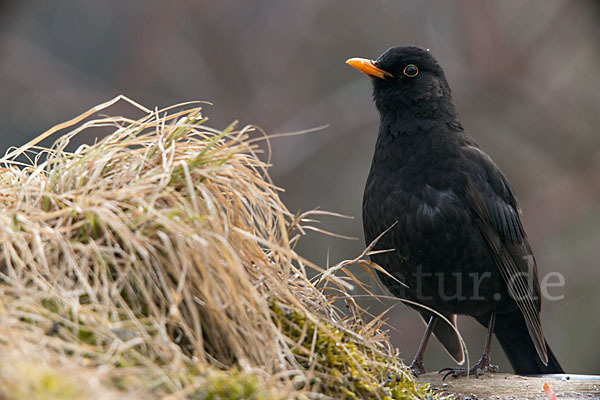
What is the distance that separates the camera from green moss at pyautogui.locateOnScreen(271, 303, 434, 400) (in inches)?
58.7

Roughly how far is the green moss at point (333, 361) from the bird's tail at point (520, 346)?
81.6 inches

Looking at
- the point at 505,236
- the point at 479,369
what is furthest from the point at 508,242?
the point at 479,369

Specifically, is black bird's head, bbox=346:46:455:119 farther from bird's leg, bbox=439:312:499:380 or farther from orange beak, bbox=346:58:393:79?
bird's leg, bbox=439:312:499:380

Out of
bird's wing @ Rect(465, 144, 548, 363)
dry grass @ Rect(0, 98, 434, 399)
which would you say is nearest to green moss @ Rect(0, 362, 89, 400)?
dry grass @ Rect(0, 98, 434, 399)

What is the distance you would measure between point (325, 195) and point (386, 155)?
459 cm

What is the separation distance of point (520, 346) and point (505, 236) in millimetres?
780

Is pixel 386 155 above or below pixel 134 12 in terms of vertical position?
below

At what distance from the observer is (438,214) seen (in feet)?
9.82

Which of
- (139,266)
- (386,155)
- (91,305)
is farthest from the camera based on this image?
(386,155)

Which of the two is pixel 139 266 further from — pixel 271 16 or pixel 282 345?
pixel 271 16

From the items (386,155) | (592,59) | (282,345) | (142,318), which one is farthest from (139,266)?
(592,59)

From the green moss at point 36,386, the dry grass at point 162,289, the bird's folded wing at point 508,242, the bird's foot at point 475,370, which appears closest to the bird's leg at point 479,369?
the bird's foot at point 475,370

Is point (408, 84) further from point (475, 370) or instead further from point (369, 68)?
point (475, 370)

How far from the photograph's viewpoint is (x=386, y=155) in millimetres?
3186
